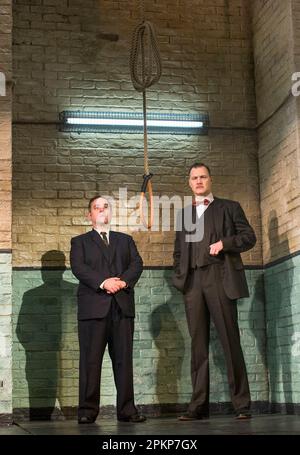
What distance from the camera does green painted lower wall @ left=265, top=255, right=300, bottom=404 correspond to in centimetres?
654

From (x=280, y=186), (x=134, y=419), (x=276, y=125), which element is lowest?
(x=134, y=419)

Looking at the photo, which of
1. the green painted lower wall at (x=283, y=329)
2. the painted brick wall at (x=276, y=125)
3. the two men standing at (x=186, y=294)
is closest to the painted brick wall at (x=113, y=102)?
the painted brick wall at (x=276, y=125)

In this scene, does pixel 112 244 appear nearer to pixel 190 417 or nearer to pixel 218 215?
pixel 218 215

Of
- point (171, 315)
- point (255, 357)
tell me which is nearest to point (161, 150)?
point (171, 315)

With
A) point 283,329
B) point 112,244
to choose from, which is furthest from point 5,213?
point 283,329

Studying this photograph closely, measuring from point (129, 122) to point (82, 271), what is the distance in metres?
1.90

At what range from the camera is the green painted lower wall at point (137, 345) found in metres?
6.76

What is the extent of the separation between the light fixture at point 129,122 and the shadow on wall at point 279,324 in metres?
1.08

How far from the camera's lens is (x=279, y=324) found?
6.88m

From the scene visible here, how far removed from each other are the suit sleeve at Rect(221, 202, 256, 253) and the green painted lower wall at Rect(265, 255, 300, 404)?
735mm

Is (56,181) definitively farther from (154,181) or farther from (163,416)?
(163,416)

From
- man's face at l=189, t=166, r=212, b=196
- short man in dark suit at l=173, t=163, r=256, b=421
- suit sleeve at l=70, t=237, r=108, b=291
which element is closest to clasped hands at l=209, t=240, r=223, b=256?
short man in dark suit at l=173, t=163, r=256, b=421

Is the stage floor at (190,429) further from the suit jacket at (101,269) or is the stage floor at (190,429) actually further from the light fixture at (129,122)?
the light fixture at (129,122)

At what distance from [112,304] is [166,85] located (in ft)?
8.17
